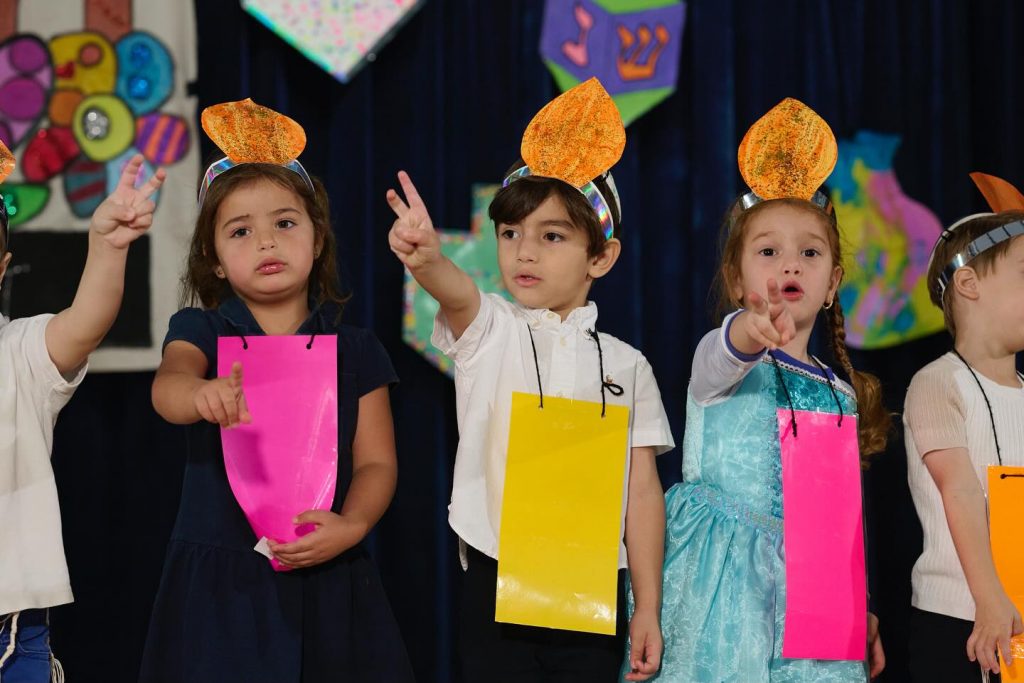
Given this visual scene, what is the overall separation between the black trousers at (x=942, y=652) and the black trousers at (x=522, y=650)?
0.60 metres

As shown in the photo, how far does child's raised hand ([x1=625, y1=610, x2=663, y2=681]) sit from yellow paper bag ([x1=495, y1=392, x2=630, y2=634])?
0.10 m

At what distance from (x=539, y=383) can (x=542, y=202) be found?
0.30 metres

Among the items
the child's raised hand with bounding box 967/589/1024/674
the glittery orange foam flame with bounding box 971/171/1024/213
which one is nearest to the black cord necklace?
the child's raised hand with bounding box 967/589/1024/674

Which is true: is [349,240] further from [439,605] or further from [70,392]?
[70,392]

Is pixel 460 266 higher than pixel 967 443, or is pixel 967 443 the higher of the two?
pixel 460 266

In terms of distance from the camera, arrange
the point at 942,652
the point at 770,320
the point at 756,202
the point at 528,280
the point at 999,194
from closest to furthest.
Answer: the point at 770,320
the point at 528,280
the point at 942,652
the point at 756,202
the point at 999,194

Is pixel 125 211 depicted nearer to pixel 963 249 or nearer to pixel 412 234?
pixel 412 234

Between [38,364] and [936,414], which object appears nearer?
[38,364]

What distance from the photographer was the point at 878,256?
2.90 metres

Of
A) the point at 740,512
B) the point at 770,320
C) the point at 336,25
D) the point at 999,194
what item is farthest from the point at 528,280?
the point at 336,25

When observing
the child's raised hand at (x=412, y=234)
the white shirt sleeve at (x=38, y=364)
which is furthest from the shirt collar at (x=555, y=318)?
the white shirt sleeve at (x=38, y=364)

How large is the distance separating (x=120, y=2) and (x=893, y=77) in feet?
6.30

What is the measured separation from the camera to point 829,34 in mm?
2938

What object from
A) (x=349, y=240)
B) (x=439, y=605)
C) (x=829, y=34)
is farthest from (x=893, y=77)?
(x=439, y=605)
